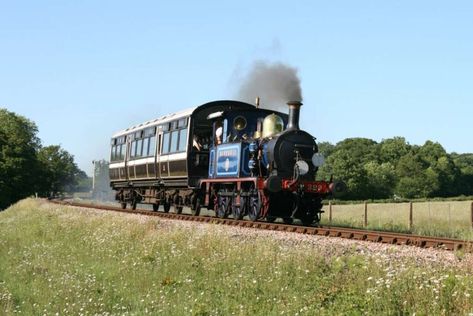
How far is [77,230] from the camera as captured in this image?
20.9 metres

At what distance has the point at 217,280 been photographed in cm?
1084

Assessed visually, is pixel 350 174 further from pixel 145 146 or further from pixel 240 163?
pixel 240 163

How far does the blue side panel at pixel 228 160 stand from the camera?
65.2 ft

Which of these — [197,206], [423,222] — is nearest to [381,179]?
[423,222]

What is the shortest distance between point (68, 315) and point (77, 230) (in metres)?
11.7

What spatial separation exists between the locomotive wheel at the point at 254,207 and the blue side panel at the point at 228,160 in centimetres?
98

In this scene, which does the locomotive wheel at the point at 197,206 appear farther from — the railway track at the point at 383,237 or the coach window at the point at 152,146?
the coach window at the point at 152,146

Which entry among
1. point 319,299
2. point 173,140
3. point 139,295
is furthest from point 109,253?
point 173,140

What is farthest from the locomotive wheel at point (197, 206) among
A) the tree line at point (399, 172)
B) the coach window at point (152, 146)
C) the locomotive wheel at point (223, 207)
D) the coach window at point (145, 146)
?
the tree line at point (399, 172)

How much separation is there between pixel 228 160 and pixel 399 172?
90.0 meters

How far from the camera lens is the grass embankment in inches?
316

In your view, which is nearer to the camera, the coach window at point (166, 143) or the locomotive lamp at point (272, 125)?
the locomotive lamp at point (272, 125)

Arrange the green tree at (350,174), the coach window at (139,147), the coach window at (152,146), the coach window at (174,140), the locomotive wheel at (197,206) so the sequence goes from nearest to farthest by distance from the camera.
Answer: the locomotive wheel at (197,206) → the coach window at (174,140) → the coach window at (152,146) → the coach window at (139,147) → the green tree at (350,174)

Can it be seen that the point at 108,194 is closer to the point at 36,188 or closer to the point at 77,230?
the point at 36,188
